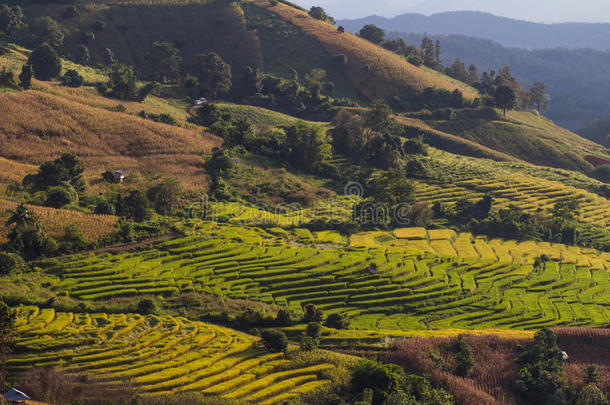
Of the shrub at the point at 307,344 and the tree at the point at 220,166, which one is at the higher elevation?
the tree at the point at 220,166

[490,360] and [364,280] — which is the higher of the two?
[490,360]

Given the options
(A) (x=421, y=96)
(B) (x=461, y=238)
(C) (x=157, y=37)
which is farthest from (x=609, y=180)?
(C) (x=157, y=37)

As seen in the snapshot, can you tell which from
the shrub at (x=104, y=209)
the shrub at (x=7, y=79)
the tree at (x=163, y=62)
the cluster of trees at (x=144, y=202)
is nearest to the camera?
the shrub at (x=104, y=209)

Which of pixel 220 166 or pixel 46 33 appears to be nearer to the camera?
pixel 220 166

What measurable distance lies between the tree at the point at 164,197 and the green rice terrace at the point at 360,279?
5.80 metres

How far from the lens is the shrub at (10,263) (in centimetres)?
4088

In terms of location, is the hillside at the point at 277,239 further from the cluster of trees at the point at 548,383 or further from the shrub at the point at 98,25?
the shrub at the point at 98,25

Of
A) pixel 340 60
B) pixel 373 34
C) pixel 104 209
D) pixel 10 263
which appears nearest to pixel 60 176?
pixel 104 209

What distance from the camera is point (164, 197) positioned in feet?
192

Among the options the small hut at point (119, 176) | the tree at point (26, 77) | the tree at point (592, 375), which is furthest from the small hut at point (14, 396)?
the tree at point (26, 77)

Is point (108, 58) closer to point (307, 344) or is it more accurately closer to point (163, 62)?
point (163, 62)

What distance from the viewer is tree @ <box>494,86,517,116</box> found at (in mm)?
116375

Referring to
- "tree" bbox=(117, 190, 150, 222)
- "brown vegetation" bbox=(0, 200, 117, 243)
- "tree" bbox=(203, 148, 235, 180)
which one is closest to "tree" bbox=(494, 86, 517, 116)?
"tree" bbox=(203, 148, 235, 180)

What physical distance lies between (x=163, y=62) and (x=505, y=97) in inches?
3299
